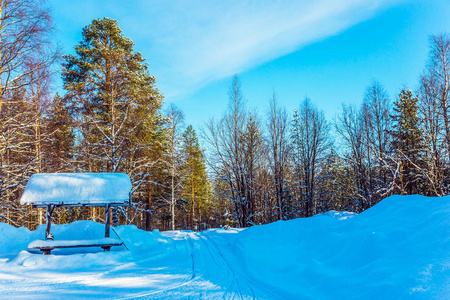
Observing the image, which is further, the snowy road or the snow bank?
the snowy road

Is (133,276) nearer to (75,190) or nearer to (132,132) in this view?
(75,190)

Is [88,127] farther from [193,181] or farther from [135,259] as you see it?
[193,181]

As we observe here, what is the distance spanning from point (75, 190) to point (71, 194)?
0.67 feet

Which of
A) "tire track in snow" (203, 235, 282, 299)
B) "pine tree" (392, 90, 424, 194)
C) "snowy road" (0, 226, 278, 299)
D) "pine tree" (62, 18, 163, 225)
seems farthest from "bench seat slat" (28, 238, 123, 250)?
"pine tree" (392, 90, 424, 194)

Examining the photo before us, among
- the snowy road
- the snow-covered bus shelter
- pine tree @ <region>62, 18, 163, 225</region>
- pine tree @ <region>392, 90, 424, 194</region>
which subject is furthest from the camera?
pine tree @ <region>392, 90, 424, 194</region>

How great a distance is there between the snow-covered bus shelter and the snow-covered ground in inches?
46.3

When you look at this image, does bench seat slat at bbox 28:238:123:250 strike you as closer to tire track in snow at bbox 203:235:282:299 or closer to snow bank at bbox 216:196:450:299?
tire track in snow at bbox 203:235:282:299

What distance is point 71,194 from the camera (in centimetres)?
1036

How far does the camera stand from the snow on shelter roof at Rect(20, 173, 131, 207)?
10023 mm

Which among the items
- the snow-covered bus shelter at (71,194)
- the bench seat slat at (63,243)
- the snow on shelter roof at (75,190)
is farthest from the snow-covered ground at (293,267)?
the snow on shelter roof at (75,190)

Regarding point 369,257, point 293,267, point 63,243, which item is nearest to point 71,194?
point 63,243

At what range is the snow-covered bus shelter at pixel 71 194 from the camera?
9905 mm

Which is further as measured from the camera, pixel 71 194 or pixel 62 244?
pixel 71 194

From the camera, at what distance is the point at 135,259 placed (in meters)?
9.67
